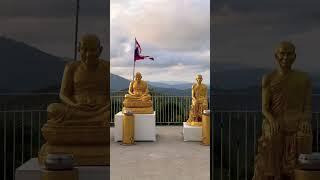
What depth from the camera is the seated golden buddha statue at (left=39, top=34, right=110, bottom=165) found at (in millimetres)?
2980

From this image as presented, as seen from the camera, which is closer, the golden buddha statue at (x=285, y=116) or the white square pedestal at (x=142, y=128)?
the golden buddha statue at (x=285, y=116)

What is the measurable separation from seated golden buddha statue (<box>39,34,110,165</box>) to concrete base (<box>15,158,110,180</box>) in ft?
0.18

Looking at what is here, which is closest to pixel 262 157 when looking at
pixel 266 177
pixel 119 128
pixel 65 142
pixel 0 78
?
pixel 266 177

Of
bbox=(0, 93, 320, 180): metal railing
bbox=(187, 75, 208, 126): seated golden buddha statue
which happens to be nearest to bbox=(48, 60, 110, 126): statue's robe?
bbox=(0, 93, 320, 180): metal railing

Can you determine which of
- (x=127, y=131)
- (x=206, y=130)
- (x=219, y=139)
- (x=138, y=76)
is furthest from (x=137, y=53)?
(x=219, y=139)

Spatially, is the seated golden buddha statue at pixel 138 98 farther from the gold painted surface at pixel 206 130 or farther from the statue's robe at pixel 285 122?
the statue's robe at pixel 285 122

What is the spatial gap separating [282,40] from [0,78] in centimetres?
183

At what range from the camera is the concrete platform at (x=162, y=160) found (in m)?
4.19

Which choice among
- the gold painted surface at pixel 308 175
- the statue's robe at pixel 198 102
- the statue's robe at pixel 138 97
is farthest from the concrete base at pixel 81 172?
the statue's robe at pixel 198 102

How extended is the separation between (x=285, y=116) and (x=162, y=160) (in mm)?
2172

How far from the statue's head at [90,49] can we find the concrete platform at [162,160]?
4.75 ft

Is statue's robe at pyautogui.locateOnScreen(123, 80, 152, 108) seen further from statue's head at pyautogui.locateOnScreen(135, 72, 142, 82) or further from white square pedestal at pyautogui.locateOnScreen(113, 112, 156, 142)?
white square pedestal at pyautogui.locateOnScreen(113, 112, 156, 142)

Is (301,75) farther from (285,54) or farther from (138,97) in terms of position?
(138,97)

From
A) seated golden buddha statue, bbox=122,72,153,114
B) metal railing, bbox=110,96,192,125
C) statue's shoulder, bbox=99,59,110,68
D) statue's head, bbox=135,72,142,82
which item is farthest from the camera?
metal railing, bbox=110,96,192,125
